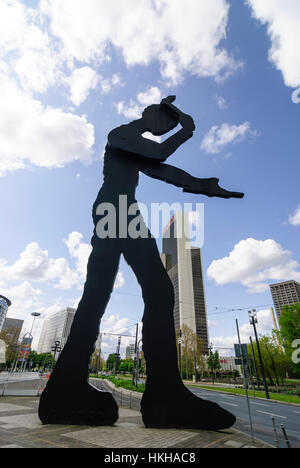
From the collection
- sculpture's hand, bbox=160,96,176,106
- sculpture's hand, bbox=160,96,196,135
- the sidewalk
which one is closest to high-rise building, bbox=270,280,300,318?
sculpture's hand, bbox=160,96,196,135

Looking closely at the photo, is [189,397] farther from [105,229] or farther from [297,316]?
[297,316]

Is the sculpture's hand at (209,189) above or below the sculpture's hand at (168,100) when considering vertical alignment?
below

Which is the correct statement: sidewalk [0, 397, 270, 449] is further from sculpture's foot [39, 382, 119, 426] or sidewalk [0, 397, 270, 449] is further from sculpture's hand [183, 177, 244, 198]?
sculpture's hand [183, 177, 244, 198]

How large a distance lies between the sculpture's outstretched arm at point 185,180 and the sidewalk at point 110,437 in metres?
6.99

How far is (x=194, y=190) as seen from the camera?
899cm

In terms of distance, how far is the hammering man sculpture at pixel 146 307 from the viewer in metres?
6.61

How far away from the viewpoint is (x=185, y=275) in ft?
332

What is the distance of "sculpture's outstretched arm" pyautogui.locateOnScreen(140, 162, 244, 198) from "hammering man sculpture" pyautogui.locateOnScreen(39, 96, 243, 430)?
1.4 inches

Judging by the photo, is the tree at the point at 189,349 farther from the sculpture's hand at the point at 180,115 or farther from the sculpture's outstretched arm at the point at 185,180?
the sculpture's hand at the point at 180,115

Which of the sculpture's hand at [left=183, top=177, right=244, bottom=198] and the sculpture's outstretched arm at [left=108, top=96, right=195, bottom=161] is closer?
the sculpture's outstretched arm at [left=108, top=96, right=195, bottom=161]

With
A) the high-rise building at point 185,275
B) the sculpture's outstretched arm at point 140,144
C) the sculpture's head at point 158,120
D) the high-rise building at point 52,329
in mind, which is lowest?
the sculpture's outstretched arm at point 140,144

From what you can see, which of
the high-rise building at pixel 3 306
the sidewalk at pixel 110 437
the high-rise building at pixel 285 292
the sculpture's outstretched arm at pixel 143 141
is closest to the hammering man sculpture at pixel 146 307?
the sculpture's outstretched arm at pixel 143 141

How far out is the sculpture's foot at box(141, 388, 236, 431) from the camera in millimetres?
6516
